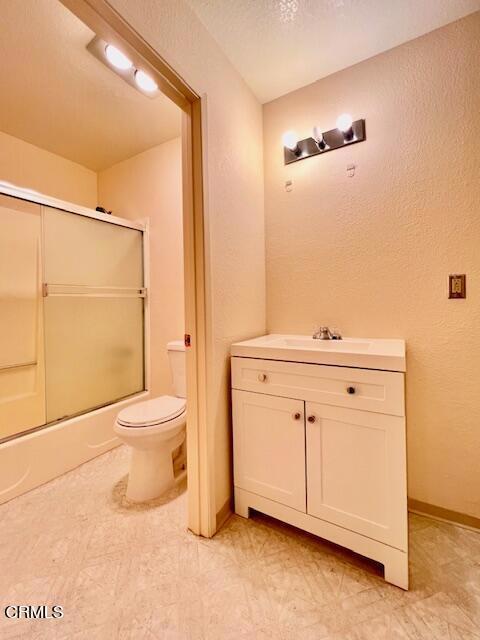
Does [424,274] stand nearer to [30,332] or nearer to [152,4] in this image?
[152,4]

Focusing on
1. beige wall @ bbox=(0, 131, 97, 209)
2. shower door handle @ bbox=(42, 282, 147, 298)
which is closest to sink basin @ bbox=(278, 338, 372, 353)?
shower door handle @ bbox=(42, 282, 147, 298)

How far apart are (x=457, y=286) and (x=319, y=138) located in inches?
40.8

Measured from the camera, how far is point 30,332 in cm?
205

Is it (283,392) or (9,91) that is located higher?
(9,91)

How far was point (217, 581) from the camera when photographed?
3.44 feet

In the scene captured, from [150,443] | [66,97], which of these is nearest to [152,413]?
[150,443]

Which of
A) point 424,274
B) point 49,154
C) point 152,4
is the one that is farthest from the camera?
point 49,154

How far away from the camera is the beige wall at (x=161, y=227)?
2.21 m

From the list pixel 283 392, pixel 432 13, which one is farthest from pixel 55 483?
pixel 432 13

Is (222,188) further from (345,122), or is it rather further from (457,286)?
(457,286)

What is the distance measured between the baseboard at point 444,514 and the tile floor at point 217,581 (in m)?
0.05

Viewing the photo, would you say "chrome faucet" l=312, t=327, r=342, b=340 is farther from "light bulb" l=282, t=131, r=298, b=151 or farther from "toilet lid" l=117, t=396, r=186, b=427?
"light bulb" l=282, t=131, r=298, b=151

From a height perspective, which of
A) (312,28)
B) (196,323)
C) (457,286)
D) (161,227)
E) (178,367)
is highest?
(312,28)

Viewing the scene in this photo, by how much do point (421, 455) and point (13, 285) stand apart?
9.06ft
